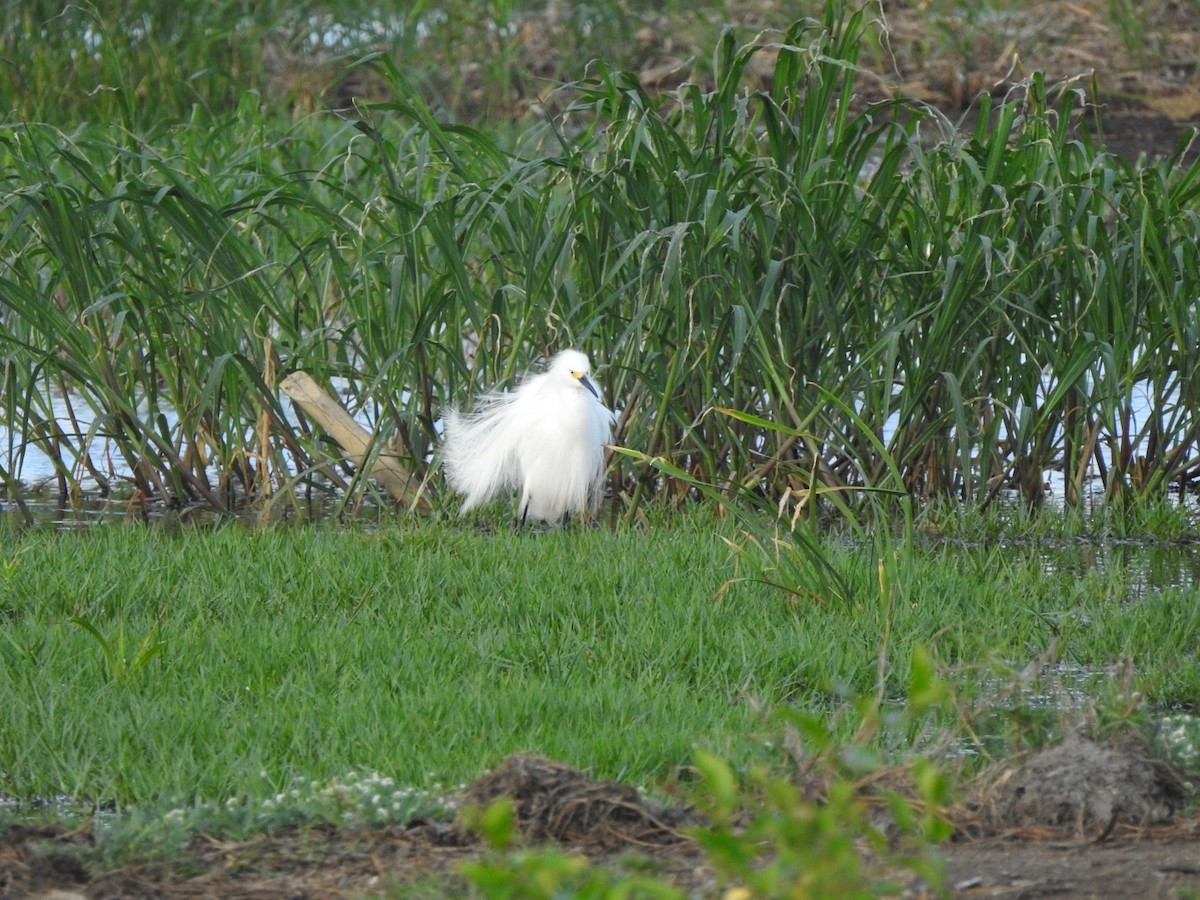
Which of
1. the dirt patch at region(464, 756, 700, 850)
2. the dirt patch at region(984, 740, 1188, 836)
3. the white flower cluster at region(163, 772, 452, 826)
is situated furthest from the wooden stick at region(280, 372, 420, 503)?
the dirt patch at region(984, 740, 1188, 836)

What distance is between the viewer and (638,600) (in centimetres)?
428

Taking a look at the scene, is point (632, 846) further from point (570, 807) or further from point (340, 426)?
point (340, 426)

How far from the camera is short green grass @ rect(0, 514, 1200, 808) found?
3115 mm

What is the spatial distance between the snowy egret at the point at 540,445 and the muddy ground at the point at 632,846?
2.60 metres

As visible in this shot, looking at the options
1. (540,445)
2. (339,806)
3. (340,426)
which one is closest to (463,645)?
(339,806)

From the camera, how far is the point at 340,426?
5.70 meters

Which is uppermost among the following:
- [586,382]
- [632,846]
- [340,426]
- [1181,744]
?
[586,382]

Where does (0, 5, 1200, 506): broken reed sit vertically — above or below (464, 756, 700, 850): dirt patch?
above

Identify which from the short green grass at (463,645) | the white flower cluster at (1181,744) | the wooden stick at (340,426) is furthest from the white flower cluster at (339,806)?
the wooden stick at (340,426)

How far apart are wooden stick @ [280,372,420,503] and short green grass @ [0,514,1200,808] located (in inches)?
21.5

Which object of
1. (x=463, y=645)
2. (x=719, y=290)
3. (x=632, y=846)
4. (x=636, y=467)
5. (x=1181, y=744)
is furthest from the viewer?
(x=636, y=467)

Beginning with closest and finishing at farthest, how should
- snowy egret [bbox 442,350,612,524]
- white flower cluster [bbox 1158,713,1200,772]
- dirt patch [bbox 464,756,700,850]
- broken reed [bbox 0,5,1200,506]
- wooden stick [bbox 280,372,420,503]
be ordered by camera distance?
dirt patch [bbox 464,756,700,850] < white flower cluster [bbox 1158,713,1200,772] < broken reed [bbox 0,5,1200,506] < snowy egret [bbox 442,350,612,524] < wooden stick [bbox 280,372,420,503]

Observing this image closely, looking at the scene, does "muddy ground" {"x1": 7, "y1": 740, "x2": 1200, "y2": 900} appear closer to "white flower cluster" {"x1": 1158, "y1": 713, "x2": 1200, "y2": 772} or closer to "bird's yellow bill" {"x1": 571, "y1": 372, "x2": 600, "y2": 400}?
"white flower cluster" {"x1": 1158, "y1": 713, "x2": 1200, "y2": 772}

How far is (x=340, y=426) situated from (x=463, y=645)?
197cm
